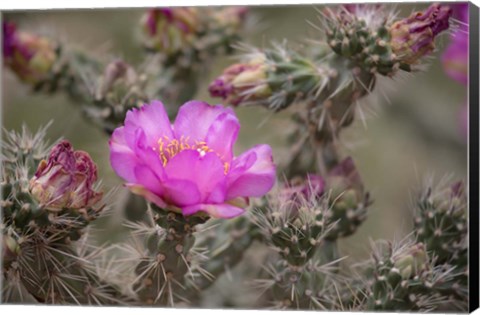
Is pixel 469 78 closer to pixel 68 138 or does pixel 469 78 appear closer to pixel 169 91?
pixel 169 91

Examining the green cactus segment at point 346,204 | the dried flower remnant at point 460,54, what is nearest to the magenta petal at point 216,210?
the green cactus segment at point 346,204

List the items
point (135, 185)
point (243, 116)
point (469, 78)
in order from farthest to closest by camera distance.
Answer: point (243, 116) < point (469, 78) < point (135, 185)

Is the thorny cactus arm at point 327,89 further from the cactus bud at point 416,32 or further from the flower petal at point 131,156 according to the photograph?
the flower petal at point 131,156

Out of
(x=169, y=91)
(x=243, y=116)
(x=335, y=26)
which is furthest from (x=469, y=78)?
(x=169, y=91)

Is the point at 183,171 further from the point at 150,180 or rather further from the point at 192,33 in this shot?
the point at 192,33

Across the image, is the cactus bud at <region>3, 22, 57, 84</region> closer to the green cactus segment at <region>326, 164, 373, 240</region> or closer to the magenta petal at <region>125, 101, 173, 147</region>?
the magenta petal at <region>125, 101, 173, 147</region>

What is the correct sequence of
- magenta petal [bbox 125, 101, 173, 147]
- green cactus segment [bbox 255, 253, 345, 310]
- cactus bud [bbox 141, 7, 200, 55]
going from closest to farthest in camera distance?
magenta petal [bbox 125, 101, 173, 147] → green cactus segment [bbox 255, 253, 345, 310] → cactus bud [bbox 141, 7, 200, 55]

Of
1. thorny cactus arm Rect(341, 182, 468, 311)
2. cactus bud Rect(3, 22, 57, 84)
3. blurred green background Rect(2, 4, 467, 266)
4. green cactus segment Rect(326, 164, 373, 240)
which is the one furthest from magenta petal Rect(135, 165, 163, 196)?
cactus bud Rect(3, 22, 57, 84)
